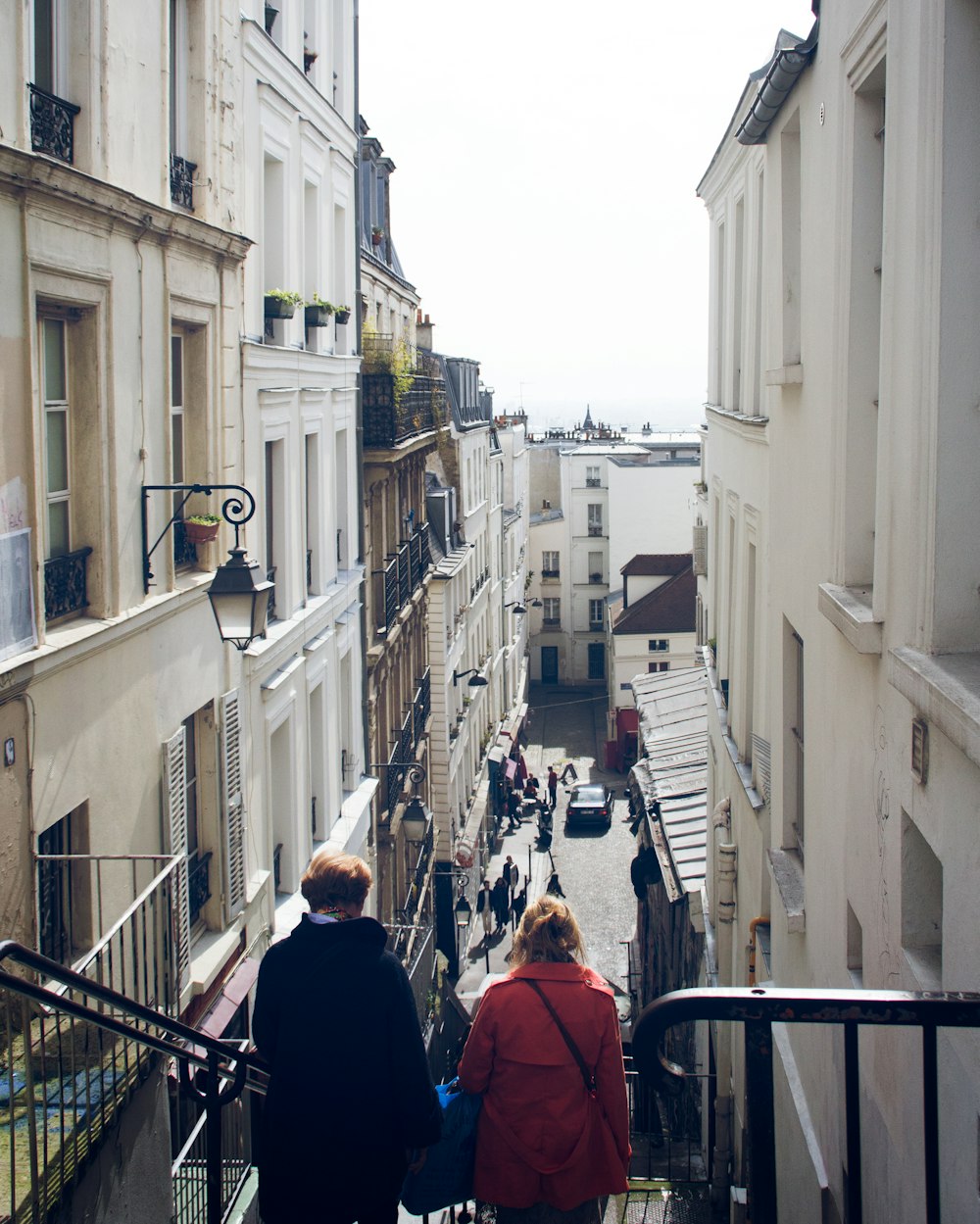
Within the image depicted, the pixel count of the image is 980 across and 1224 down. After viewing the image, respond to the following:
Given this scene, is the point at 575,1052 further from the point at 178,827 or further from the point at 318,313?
the point at 318,313

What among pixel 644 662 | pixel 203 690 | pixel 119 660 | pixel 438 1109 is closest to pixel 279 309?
pixel 203 690

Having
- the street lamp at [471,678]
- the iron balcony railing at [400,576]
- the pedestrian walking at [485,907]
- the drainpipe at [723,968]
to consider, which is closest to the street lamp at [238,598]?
the drainpipe at [723,968]

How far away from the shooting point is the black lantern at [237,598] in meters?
9.47

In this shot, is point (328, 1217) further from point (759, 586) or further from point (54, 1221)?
point (759, 586)

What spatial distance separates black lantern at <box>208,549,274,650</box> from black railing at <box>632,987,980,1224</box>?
6494mm

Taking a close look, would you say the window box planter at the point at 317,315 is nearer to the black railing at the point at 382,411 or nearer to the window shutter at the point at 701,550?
the black railing at the point at 382,411

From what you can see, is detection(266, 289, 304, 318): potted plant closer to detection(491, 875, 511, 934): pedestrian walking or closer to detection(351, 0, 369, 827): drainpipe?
detection(351, 0, 369, 827): drainpipe

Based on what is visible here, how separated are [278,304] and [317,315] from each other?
1896mm

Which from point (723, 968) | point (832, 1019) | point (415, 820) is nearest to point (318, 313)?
point (723, 968)

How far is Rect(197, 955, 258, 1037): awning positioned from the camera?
11242 millimetres

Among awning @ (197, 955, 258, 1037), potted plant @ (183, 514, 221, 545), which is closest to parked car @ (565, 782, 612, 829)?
awning @ (197, 955, 258, 1037)

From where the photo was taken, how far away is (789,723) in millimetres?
10023

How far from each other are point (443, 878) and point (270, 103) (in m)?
21.0

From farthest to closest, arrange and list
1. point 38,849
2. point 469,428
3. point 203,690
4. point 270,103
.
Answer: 1. point 469,428
2. point 270,103
3. point 203,690
4. point 38,849
